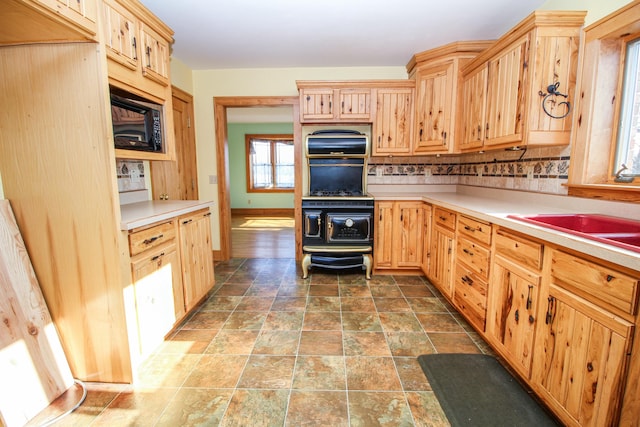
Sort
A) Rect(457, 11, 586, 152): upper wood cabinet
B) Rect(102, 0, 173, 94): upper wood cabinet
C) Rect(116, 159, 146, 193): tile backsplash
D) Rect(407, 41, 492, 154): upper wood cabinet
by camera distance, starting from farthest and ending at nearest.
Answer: Rect(407, 41, 492, 154): upper wood cabinet, Rect(116, 159, 146, 193): tile backsplash, Rect(457, 11, 586, 152): upper wood cabinet, Rect(102, 0, 173, 94): upper wood cabinet

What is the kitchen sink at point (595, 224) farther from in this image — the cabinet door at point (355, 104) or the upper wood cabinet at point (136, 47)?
the upper wood cabinet at point (136, 47)

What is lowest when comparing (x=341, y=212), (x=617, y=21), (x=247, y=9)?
(x=341, y=212)

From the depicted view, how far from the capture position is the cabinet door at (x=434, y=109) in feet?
9.64

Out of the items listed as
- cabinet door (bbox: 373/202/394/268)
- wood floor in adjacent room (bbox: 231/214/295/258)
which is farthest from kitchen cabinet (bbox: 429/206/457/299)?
wood floor in adjacent room (bbox: 231/214/295/258)

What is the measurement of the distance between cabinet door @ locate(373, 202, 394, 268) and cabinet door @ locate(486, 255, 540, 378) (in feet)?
4.56

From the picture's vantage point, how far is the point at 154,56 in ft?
6.70

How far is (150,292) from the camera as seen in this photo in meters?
1.80

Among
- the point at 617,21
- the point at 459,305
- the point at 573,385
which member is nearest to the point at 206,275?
the point at 459,305

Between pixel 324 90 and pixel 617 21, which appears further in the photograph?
pixel 324 90

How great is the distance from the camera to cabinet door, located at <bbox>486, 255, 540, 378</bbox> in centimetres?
149

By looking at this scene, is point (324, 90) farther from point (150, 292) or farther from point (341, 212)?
point (150, 292)

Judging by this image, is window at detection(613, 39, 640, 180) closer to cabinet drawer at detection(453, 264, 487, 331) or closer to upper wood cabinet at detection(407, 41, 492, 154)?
cabinet drawer at detection(453, 264, 487, 331)

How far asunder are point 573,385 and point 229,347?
1837mm

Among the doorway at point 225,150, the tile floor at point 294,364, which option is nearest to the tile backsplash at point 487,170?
the doorway at point 225,150
